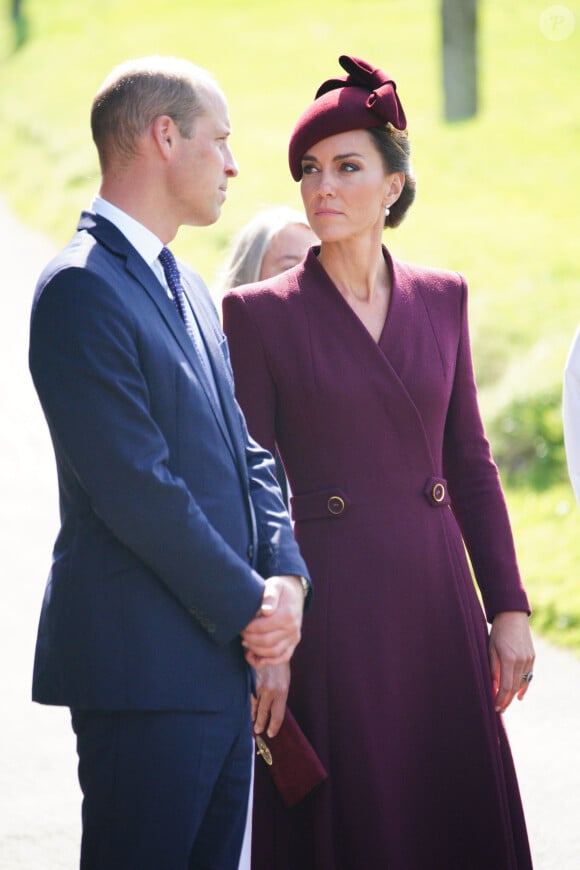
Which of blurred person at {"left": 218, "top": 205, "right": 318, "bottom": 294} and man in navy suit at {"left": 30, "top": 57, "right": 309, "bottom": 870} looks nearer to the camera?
man in navy suit at {"left": 30, "top": 57, "right": 309, "bottom": 870}

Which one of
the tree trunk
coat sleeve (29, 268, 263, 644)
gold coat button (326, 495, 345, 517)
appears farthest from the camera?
the tree trunk

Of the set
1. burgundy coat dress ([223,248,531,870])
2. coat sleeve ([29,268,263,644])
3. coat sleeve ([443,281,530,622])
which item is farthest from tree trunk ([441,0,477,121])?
coat sleeve ([29,268,263,644])

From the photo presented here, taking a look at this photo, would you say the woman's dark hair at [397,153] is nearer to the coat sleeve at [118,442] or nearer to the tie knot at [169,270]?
the tie knot at [169,270]

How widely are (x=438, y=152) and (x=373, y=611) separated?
16438mm

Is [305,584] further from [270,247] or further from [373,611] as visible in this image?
[270,247]

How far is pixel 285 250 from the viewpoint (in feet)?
14.7

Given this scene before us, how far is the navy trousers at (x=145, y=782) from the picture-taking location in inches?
104

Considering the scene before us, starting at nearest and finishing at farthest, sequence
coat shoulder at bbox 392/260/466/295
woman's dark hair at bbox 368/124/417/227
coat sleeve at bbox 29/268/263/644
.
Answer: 1. coat sleeve at bbox 29/268/263/644
2. woman's dark hair at bbox 368/124/417/227
3. coat shoulder at bbox 392/260/466/295

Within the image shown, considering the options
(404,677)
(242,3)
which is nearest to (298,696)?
(404,677)

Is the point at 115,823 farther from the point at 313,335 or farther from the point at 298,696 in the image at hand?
the point at 313,335

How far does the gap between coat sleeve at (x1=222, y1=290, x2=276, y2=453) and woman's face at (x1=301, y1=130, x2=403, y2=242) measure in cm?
30

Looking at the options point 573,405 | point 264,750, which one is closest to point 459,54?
point 573,405

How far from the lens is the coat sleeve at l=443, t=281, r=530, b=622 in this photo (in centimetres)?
344

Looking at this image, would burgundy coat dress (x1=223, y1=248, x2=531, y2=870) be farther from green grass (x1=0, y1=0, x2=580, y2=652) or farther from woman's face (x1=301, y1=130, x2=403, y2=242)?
green grass (x1=0, y1=0, x2=580, y2=652)
